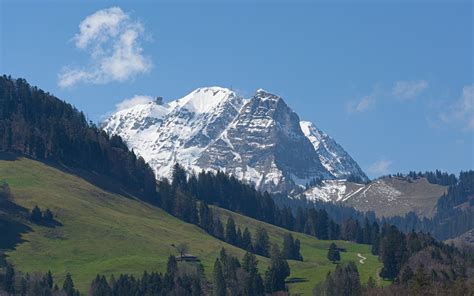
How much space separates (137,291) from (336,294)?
42.1 m

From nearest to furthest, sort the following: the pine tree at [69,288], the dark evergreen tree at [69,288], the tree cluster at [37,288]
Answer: the tree cluster at [37,288], the dark evergreen tree at [69,288], the pine tree at [69,288]

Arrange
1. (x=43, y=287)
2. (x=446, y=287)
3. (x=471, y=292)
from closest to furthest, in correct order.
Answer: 1. (x=471, y=292)
2. (x=446, y=287)
3. (x=43, y=287)

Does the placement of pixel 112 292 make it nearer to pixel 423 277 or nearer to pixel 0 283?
pixel 0 283

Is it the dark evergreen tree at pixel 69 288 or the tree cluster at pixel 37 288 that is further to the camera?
the dark evergreen tree at pixel 69 288

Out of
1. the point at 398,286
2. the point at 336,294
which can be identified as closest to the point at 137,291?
the point at 336,294

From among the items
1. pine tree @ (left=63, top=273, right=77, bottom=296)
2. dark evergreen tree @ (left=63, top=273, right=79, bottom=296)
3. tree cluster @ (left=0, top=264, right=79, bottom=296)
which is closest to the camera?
tree cluster @ (left=0, top=264, right=79, bottom=296)

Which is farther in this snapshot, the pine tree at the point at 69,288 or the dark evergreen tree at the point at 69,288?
the pine tree at the point at 69,288

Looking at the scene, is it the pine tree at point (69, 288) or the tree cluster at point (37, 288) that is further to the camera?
the pine tree at point (69, 288)

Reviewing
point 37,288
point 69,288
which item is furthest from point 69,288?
point 37,288

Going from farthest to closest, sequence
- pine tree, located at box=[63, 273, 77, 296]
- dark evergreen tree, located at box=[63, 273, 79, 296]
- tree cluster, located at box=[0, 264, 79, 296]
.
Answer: pine tree, located at box=[63, 273, 77, 296] → dark evergreen tree, located at box=[63, 273, 79, 296] → tree cluster, located at box=[0, 264, 79, 296]

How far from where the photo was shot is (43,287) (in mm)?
195875

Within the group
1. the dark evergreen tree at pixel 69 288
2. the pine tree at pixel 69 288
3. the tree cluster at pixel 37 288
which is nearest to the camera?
the tree cluster at pixel 37 288

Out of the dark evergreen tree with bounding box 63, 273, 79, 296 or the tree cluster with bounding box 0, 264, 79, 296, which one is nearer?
the tree cluster with bounding box 0, 264, 79, 296

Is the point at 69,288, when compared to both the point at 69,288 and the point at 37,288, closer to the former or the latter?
the point at 69,288
